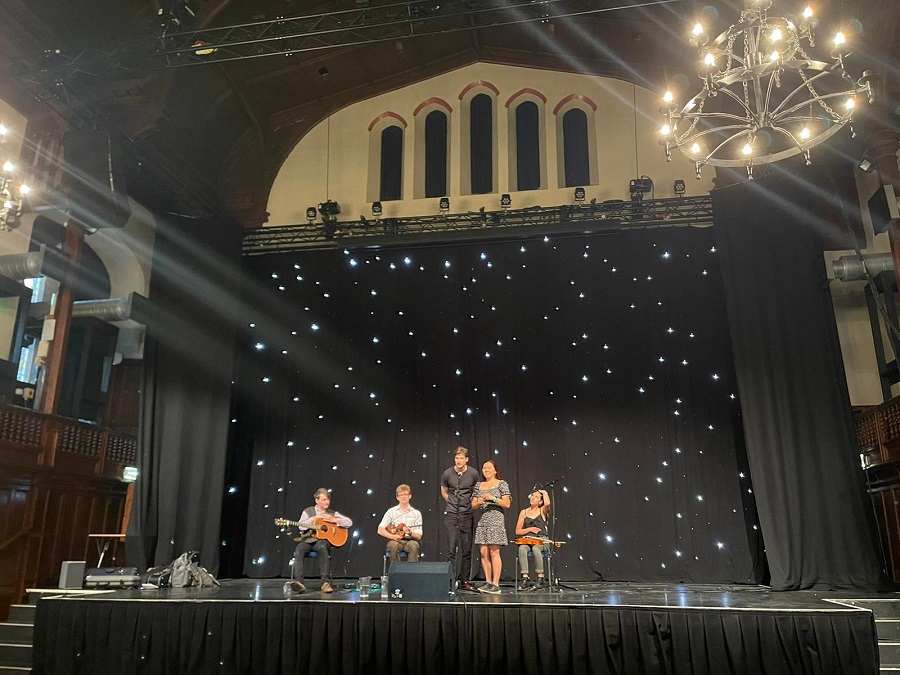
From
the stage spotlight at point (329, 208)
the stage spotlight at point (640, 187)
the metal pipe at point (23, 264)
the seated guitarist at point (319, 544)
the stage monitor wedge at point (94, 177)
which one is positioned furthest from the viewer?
the stage spotlight at point (329, 208)

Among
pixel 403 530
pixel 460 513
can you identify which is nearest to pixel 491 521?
pixel 460 513

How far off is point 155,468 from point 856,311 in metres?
9.55

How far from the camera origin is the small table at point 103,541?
8609 mm

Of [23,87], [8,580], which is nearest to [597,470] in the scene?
[8,580]

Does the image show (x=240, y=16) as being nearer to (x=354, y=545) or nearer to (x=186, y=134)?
(x=186, y=134)

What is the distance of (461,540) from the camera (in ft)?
24.6

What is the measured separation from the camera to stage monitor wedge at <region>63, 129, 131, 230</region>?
8445 mm

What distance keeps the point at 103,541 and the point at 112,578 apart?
127cm

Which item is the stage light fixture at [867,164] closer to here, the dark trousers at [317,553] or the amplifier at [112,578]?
the dark trousers at [317,553]

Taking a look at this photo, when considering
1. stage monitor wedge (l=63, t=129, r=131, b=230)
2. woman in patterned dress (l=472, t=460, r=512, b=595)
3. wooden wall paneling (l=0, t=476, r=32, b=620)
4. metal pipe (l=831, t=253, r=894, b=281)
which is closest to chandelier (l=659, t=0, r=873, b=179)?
woman in patterned dress (l=472, t=460, r=512, b=595)

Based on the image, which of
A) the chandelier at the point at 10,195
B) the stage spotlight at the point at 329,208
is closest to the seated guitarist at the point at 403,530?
the chandelier at the point at 10,195

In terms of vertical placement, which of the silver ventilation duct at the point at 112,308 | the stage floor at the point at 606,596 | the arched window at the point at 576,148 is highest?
the arched window at the point at 576,148

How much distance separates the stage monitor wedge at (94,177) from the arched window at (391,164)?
3820 millimetres

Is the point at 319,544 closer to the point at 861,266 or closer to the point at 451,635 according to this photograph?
the point at 451,635
